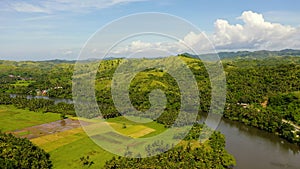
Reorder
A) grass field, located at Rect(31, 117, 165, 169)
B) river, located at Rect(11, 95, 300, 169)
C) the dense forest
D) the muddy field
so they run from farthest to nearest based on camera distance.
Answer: the muddy field, river, located at Rect(11, 95, 300, 169), grass field, located at Rect(31, 117, 165, 169), the dense forest

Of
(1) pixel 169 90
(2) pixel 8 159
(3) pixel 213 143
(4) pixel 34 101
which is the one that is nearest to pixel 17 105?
(4) pixel 34 101

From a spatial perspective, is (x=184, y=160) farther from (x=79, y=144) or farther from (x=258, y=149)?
(x=79, y=144)

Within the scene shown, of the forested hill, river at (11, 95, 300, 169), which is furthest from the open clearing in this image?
river at (11, 95, 300, 169)

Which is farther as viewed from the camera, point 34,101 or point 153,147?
point 34,101

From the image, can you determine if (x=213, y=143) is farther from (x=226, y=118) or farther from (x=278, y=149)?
(x=226, y=118)

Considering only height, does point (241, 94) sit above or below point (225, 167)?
above

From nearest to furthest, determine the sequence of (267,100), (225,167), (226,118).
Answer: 1. (225,167)
2. (226,118)
3. (267,100)

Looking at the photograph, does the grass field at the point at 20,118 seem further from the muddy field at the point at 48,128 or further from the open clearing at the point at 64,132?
the muddy field at the point at 48,128

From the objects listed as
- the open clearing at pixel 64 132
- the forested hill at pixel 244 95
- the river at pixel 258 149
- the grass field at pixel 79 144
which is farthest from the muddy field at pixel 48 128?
the river at pixel 258 149

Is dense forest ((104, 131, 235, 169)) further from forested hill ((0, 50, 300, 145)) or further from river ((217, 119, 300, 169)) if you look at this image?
forested hill ((0, 50, 300, 145))
